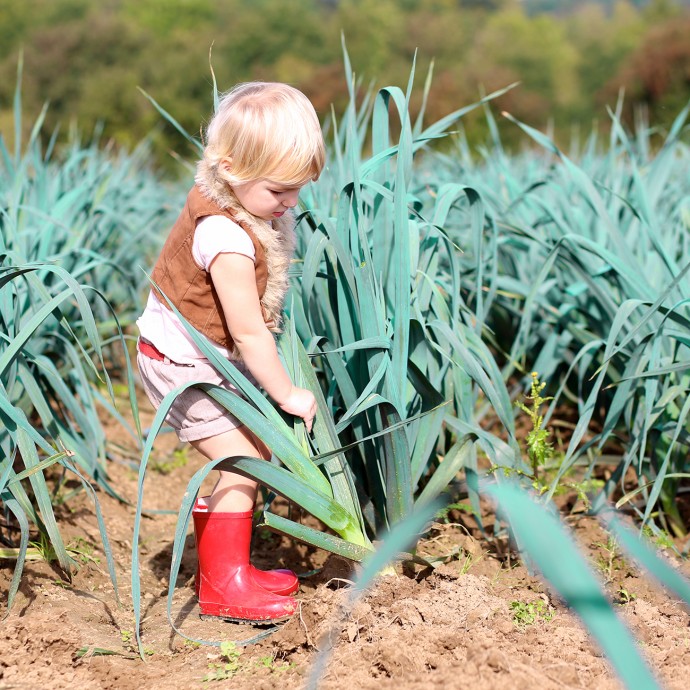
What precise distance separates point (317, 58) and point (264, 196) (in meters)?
44.4

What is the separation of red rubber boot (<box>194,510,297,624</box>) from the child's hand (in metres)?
0.22

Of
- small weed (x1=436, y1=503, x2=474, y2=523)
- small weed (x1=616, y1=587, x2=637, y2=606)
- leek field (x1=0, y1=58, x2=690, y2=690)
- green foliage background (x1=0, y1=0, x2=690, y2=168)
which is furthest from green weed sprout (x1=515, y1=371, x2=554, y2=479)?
green foliage background (x1=0, y1=0, x2=690, y2=168)

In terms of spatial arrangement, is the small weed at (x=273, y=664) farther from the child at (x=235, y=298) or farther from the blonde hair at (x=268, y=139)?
the blonde hair at (x=268, y=139)

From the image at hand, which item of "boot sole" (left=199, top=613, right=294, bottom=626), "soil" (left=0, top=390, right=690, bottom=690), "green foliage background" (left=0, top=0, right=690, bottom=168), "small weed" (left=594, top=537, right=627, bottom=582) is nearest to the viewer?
"soil" (left=0, top=390, right=690, bottom=690)

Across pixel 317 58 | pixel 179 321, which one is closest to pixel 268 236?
pixel 179 321

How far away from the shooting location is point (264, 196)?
1.34 meters

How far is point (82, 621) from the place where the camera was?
140 centimetres

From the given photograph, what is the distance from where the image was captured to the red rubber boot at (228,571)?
142cm

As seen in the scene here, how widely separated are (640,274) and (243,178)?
100cm

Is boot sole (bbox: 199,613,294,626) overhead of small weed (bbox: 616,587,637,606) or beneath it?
beneath

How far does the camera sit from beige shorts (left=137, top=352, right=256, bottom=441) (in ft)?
4.61

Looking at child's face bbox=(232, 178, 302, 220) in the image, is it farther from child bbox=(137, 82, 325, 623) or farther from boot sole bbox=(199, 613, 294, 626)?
boot sole bbox=(199, 613, 294, 626)

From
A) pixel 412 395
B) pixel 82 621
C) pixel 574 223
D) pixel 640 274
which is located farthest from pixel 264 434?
pixel 574 223

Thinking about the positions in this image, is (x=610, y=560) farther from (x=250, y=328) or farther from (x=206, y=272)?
(x=206, y=272)
